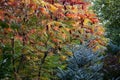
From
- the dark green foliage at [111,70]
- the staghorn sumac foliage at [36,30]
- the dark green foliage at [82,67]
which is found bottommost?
the dark green foliage at [111,70]

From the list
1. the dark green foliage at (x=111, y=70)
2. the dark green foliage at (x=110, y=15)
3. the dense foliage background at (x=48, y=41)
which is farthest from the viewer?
the dark green foliage at (x=110, y=15)

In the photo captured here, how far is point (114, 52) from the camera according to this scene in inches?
394

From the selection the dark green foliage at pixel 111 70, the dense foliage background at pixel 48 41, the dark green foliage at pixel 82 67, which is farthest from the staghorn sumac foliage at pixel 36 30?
the dark green foliage at pixel 111 70

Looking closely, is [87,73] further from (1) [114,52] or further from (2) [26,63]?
(1) [114,52]

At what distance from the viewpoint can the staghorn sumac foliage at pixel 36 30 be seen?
6.36 meters

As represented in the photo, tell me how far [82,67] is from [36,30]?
124 cm

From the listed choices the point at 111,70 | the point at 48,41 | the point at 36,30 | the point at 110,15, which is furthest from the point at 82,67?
the point at 110,15

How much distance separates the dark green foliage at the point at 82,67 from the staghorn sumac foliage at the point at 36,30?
1.71ft

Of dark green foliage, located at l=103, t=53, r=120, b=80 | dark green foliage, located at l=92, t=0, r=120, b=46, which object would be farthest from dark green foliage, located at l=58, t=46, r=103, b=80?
dark green foliage, located at l=92, t=0, r=120, b=46

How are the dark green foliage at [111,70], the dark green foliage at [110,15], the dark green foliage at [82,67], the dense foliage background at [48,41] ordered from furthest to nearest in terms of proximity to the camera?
1. the dark green foliage at [110,15]
2. the dark green foliage at [111,70]
3. the dense foliage background at [48,41]
4. the dark green foliage at [82,67]

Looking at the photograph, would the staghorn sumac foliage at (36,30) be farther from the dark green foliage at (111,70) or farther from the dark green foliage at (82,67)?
the dark green foliage at (111,70)

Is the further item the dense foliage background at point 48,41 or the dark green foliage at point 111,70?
the dark green foliage at point 111,70

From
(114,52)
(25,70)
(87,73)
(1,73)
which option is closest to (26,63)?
(25,70)

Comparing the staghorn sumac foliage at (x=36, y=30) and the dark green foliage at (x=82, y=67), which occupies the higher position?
the staghorn sumac foliage at (x=36, y=30)
